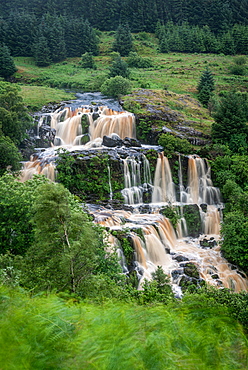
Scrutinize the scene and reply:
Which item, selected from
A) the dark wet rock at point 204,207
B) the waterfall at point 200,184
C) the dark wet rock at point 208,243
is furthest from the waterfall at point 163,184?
the dark wet rock at point 208,243

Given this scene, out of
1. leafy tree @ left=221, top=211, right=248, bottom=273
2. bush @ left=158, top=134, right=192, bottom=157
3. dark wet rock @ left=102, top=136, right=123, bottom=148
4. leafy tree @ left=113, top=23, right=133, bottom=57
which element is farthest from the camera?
leafy tree @ left=113, top=23, right=133, bottom=57

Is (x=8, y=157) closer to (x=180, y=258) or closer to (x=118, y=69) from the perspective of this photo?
(x=180, y=258)

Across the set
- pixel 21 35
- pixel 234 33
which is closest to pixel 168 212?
pixel 21 35

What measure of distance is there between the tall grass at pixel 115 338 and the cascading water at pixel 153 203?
12.1m

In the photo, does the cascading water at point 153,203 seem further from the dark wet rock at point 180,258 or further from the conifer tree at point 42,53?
the conifer tree at point 42,53

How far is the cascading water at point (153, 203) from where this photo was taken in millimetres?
17375

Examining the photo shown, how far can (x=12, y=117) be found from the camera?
81.6 feet

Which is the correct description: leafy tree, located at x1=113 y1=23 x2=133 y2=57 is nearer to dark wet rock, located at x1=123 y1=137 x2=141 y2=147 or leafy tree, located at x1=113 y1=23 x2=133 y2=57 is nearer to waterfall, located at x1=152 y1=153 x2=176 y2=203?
dark wet rock, located at x1=123 y1=137 x2=141 y2=147

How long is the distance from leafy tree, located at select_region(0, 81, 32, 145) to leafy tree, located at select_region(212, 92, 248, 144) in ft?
63.0

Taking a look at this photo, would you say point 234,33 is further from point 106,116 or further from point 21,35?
point 106,116

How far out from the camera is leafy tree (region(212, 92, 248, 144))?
28.9m

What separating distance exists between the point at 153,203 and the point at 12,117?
14468 mm

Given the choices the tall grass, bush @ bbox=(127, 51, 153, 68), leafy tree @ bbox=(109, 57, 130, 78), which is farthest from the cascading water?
bush @ bbox=(127, 51, 153, 68)

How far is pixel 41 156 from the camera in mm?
26703
